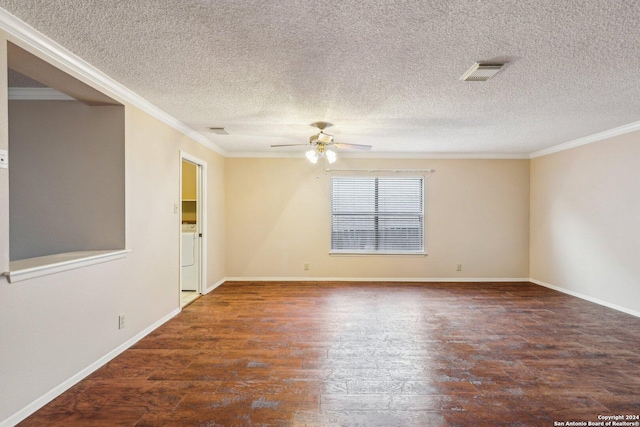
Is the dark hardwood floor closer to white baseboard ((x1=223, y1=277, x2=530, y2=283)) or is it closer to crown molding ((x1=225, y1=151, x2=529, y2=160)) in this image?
white baseboard ((x1=223, y1=277, x2=530, y2=283))

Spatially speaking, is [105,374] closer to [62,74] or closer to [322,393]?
A: [322,393]

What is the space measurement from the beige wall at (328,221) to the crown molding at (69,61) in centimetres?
252

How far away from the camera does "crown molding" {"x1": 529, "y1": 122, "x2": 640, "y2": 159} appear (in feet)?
13.2

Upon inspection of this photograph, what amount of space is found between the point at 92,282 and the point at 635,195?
6.14 metres

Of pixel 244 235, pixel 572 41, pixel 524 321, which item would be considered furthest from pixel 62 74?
pixel 524 321

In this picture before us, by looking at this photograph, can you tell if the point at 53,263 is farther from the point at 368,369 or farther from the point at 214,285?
the point at 214,285

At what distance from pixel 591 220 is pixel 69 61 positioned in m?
6.45

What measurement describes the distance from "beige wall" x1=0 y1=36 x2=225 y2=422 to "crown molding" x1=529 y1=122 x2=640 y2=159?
5.76m

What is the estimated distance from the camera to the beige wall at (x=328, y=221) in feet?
19.7

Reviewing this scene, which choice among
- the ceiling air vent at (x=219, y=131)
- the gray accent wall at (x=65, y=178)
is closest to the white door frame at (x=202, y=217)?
the ceiling air vent at (x=219, y=131)

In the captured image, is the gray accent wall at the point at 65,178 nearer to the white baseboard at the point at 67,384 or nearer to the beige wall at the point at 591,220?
the white baseboard at the point at 67,384

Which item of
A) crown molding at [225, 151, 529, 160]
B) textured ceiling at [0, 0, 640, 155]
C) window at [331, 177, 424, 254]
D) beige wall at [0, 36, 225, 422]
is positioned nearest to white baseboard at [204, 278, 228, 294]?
beige wall at [0, 36, 225, 422]

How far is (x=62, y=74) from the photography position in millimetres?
2357

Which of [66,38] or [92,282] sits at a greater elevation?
[66,38]
